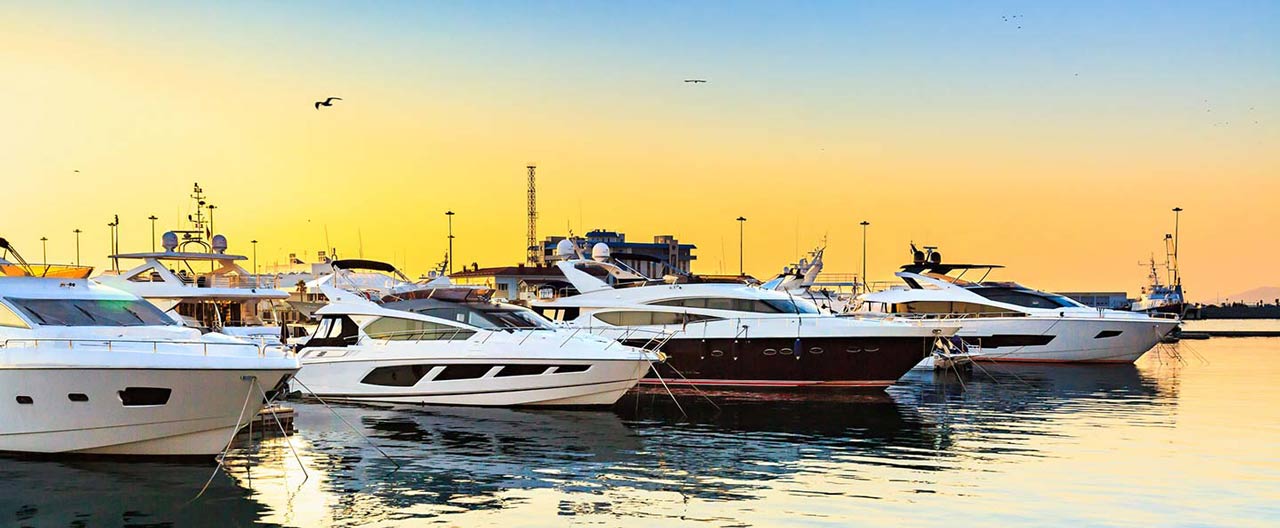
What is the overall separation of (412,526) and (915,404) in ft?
51.6

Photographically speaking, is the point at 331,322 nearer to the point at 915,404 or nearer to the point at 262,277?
the point at 915,404

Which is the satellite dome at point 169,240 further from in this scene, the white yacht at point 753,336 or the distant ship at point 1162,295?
the distant ship at point 1162,295

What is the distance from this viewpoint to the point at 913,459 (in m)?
17.8

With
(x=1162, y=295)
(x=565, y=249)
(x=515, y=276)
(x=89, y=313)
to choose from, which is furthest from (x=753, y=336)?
(x=1162, y=295)

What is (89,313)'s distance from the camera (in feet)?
58.3

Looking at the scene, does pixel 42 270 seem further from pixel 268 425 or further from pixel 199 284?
pixel 199 284

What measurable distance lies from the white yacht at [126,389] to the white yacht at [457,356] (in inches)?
254

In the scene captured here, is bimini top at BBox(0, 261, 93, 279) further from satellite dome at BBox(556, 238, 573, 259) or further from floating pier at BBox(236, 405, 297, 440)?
satellite dome at BBox(556, 238, 573, 259)

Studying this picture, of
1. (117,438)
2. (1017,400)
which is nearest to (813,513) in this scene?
(117,438)

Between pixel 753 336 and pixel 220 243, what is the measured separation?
77.9ft

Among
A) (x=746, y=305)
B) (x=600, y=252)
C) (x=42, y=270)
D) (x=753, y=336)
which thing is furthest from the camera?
(x=600, y=252)

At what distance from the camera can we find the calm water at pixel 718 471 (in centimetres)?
1369

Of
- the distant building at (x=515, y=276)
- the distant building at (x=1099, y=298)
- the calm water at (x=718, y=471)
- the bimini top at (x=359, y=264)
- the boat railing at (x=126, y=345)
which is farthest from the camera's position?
the distant building at (x=1099, y=298)

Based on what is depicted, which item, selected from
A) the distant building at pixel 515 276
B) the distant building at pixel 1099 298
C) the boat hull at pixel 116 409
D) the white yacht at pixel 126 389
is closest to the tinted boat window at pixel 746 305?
the white yacht at pixel 126 389
